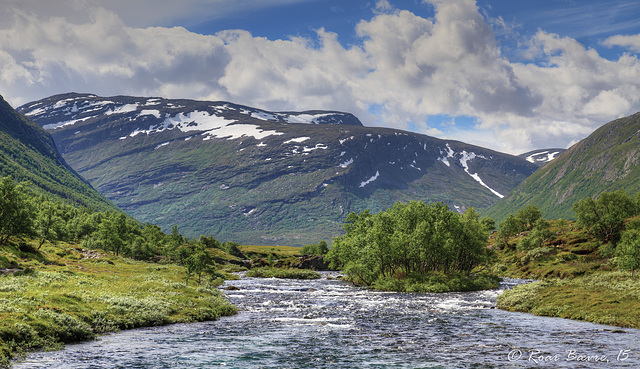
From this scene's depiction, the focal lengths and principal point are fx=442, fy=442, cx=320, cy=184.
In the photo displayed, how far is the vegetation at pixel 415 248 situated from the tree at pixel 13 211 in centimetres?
5815

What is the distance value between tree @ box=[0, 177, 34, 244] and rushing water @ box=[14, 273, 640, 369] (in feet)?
141

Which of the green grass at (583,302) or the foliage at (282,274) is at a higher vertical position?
the green grass at (583,302)

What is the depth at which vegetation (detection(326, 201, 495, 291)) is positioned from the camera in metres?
82.9

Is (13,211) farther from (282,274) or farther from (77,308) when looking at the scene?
(282,274)

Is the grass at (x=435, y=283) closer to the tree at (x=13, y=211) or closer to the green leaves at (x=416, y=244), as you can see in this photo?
the green leaves at (x=416, y=244)

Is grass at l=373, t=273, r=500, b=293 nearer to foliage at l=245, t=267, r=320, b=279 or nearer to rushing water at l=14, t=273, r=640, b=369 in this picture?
rushing water at l=14, t=273, r=640, b=369

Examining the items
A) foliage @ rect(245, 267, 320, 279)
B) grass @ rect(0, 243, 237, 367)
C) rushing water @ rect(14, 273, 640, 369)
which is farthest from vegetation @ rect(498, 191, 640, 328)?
foliage @ rect(245, 267, 320, 279)

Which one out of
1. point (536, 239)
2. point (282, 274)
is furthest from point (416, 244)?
point (536, 239)

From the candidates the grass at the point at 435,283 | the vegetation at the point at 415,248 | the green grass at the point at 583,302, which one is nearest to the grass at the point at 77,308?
the grass at the point at 435,283

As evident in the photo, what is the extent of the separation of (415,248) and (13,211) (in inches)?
2638

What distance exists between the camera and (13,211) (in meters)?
68.0

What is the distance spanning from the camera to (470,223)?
89312 mm

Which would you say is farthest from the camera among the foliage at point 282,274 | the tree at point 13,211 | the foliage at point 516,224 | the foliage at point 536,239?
the foliage at point 516,224

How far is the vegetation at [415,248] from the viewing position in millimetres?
82875
